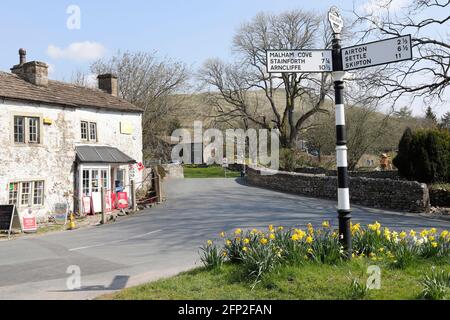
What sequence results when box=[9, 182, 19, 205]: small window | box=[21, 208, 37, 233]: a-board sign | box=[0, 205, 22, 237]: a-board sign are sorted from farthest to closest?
box=[9, 182, 19, 205]: small window
box=[21, 208, 37, 233]: a-board sign
box=[0, 205, 22, 237]: a-board sign

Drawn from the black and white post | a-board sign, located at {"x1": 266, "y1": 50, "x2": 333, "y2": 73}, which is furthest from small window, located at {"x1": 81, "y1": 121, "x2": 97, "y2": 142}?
the black and white post

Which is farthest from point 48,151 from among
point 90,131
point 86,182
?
point 90,131

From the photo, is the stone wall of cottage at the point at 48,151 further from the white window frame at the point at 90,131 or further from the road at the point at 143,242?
the road at the point at 143,242

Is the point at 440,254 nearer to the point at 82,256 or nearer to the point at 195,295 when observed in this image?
the point at 195,295

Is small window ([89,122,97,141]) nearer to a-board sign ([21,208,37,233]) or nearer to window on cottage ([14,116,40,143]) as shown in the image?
window on cottage ([14,116,40,143])

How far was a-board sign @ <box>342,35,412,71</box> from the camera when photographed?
6320 millimetres

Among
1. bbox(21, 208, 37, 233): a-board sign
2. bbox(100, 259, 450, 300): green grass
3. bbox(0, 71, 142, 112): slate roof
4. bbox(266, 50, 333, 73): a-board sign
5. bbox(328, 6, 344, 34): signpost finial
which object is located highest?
bbox(0, 71, 142, 112): slate roof

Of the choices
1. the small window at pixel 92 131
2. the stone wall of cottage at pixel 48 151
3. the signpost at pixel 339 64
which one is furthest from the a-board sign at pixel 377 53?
the small window at pixel 92 131

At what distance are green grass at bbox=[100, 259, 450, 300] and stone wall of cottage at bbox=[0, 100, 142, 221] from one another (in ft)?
49.1

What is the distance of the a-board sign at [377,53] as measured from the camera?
20.7ft

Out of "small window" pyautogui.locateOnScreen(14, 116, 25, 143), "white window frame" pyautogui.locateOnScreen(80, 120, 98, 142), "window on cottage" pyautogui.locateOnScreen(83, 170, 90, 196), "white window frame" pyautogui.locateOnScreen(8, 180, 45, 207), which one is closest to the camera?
"white window frame" pyautogui.locateOnScreen(8, 180, 45, 207)

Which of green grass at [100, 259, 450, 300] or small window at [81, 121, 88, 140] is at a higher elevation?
small window at [81, 121, 88, 140]

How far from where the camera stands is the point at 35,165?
2023cm

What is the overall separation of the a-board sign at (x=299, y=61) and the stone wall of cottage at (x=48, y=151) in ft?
52.2
